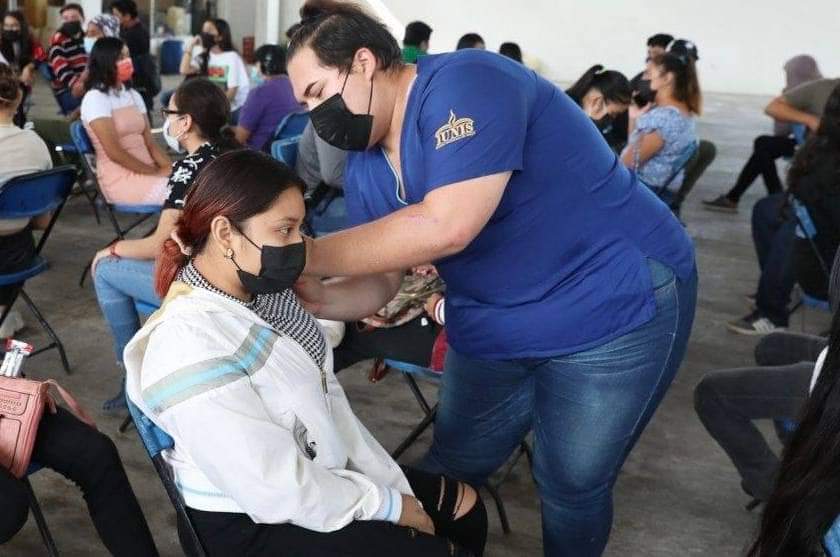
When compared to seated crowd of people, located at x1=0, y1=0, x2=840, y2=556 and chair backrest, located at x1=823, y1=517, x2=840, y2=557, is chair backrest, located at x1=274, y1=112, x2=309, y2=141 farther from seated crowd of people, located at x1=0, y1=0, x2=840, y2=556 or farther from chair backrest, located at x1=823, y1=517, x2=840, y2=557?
chair backrest, located at x1=823, y1=517, x2=840, y2=557

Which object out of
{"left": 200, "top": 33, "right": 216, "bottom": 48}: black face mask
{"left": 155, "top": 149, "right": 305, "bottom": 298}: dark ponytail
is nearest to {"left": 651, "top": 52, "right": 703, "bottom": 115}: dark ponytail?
{"left": 155, "top": 149, "right": 305, "bottom": 298}: dark ponytail

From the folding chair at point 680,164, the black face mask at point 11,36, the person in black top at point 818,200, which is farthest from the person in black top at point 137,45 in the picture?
the person in black top at point 818,200

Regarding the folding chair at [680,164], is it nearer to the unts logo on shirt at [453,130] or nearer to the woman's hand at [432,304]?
the woman's hand at [432,304]

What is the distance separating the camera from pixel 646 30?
16.6 m

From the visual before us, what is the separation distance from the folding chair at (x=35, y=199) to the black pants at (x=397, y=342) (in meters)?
1.33

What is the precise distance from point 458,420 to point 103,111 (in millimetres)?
3220

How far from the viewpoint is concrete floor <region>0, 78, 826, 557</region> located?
108 inches

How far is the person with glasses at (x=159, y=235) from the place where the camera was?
3092mm

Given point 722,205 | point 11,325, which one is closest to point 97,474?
point 11,325

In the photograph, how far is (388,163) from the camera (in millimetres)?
1791

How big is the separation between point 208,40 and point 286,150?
3955 millimetres

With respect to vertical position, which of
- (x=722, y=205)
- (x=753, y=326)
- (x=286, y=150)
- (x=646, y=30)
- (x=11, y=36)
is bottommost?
(x=646, y=30)

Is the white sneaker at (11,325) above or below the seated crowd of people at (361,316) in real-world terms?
below

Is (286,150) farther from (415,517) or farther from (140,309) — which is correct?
(415,517)
